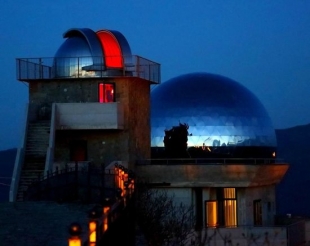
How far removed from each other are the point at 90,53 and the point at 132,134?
147 inches

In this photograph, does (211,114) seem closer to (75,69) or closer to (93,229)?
(75,69)

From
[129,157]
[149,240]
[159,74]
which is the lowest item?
[149,240]

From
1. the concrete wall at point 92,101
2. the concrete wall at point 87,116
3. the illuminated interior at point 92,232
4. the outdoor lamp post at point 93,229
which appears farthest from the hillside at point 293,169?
the illuminated interior at point 92,232

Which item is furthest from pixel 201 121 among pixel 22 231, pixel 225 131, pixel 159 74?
pixel 22 231

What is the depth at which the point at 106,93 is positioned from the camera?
120 feet

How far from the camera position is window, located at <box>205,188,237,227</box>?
39.6 m

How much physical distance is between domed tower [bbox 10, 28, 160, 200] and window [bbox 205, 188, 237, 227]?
4.40m

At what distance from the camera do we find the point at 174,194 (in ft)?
126

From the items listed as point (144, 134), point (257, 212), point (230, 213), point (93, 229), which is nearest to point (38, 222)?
point (93, 229)

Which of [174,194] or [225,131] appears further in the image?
[225,131]

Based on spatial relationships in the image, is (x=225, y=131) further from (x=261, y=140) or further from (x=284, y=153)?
(x=284, y=153)

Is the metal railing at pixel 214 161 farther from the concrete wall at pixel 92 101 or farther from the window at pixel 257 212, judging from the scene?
the concrete wall at pixel 92 101

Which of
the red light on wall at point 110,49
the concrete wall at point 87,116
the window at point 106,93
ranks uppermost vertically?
the red light on wall at point 110,49

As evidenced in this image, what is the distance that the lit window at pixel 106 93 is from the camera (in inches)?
1438
